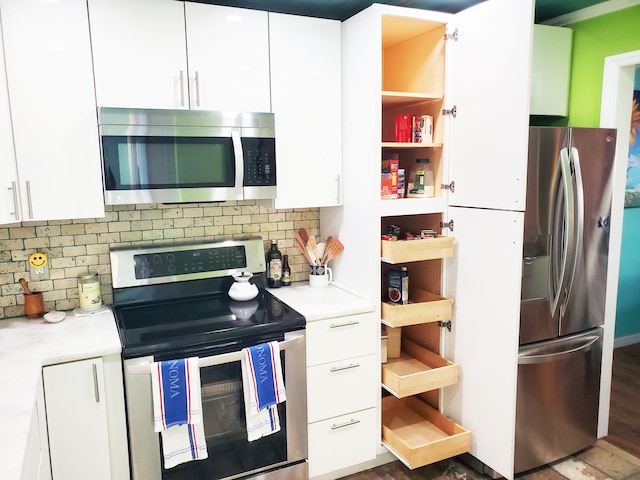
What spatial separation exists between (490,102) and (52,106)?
1.84 metres

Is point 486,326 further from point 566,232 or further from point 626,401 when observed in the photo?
point 626,401

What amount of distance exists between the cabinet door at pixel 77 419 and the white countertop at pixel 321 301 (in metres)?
0.89

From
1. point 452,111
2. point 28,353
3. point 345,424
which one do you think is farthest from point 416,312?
point 28,353

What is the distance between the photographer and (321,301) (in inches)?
94.7

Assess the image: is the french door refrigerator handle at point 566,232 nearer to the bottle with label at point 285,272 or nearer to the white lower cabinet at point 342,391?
the white lower cabinet at point 342,391

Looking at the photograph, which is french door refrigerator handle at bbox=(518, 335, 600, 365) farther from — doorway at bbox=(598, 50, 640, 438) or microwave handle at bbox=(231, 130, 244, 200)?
microwave handle at bbox=(231, 130, 244, 200)

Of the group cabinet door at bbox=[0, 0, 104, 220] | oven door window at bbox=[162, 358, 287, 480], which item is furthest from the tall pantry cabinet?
cabinet door at bbox=[0, 0, 104, 220]

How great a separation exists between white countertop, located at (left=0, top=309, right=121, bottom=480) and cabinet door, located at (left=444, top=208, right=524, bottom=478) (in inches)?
62.9

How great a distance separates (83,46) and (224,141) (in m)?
0.66

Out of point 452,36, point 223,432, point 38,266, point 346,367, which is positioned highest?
point 452,36

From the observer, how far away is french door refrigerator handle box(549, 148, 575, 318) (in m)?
2.23

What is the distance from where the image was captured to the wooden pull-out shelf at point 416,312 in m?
2.34

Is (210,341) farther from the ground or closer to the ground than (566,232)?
closer to the ground

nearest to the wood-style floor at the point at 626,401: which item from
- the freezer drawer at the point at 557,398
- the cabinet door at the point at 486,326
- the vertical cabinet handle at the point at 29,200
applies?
the freezer drawer at the point at 557,398
